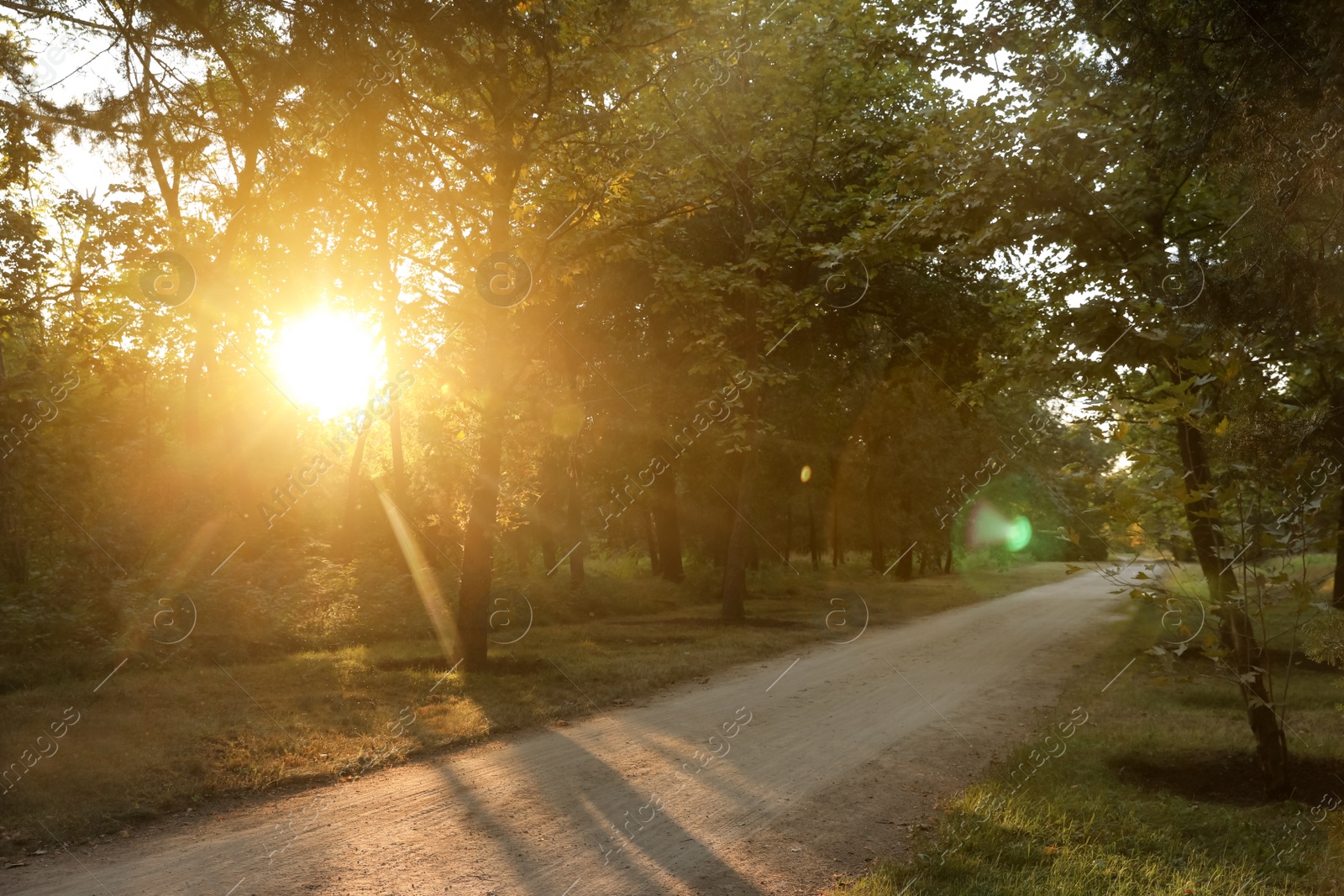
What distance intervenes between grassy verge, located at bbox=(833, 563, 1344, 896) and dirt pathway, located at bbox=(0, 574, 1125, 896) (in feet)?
1.68

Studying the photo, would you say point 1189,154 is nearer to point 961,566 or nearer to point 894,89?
point 894,89

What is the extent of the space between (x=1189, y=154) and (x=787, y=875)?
6.47 m

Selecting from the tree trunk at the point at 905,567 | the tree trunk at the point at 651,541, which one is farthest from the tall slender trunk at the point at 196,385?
the tree trunk at the point at 905,567

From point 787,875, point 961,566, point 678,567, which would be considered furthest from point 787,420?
point 961,566

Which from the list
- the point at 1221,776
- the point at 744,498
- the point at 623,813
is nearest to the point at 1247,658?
the point at 1221,776

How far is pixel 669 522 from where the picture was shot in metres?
29.7

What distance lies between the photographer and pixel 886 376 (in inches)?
942

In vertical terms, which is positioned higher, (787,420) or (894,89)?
(894,89)

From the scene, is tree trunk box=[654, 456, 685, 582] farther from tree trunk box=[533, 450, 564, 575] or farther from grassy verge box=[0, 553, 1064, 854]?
grassy verge box=[0, 553, 1064, 854]

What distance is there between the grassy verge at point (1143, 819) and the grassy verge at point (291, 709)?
526cm

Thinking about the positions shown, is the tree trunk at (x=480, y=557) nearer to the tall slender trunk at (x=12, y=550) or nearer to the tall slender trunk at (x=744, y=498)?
the tall slender trunk at (x=744, y=498)

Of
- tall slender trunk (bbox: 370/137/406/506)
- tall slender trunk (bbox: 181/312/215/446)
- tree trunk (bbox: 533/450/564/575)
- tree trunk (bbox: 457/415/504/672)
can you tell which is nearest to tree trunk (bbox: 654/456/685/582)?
tree trunk (bbox: 533/450/564/575)

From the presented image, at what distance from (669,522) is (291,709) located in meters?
19.6

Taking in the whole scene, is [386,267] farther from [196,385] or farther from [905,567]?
[905,567]
